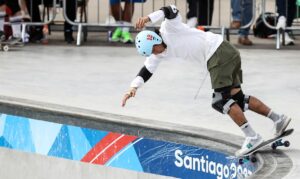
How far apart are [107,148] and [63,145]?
52cm

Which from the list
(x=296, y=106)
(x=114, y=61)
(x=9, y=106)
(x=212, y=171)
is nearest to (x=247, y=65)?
(x=114, y=61)

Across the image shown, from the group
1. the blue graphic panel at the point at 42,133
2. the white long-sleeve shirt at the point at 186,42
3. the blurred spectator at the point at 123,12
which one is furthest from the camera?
the blurred spectator at the point at 123,12

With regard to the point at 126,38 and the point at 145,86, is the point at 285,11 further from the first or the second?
the point at 145,86

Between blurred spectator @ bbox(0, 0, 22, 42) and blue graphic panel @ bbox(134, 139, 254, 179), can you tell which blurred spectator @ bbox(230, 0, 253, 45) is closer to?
blurred spectator @ bbox(0, 0, 22, 42)

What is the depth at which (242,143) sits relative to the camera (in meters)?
7.99

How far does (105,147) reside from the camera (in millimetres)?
8500

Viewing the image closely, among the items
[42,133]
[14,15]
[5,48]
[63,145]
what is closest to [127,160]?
[63,145]

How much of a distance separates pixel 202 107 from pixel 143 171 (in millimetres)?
1894

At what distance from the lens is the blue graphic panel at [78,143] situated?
8680 mm

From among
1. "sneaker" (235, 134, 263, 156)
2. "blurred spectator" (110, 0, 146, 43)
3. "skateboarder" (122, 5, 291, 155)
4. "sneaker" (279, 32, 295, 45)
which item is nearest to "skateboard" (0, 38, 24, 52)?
"blurred spectator" (110, 0, 146, 43)

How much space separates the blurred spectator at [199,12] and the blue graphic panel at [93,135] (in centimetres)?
570

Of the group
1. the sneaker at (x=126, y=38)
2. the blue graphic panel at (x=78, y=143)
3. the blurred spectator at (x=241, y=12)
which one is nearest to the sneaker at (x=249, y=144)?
the blue graphic panel at (x=78, y=143)

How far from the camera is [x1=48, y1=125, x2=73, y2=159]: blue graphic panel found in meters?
8.79

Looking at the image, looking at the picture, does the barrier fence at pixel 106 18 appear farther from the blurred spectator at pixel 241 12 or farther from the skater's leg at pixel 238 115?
the skater's leg at pixel 238 115
